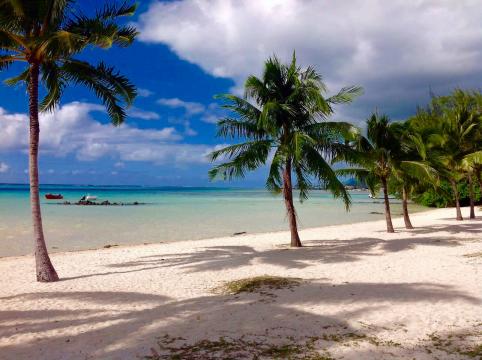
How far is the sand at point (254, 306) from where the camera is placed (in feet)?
17.6

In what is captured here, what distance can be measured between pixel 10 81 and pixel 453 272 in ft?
47.4

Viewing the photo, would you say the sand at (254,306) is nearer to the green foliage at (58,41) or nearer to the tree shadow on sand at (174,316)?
the tree shadow on sand at (174,316)

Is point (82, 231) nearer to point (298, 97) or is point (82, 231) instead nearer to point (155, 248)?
point (155, 248)

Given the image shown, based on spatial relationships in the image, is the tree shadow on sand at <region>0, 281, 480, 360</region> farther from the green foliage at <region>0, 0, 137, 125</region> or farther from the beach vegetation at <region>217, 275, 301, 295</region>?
the green foliage at <region>0, 0, 137, 125</region>

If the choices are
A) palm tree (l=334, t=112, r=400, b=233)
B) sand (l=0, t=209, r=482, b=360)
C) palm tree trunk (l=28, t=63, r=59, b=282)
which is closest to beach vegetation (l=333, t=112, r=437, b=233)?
palm tree (l=334, t=112, r=400, b=233)

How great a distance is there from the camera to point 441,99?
1278 inches

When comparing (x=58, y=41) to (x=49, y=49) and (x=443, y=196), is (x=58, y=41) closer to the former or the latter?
(x=49, y=49)

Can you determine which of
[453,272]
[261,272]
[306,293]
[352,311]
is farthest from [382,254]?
[352,311]

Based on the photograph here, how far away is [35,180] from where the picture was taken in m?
9.80

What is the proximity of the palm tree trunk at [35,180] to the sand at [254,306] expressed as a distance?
0.43 meters

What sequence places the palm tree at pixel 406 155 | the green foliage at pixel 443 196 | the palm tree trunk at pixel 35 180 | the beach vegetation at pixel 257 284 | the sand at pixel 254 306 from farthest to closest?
1. the green foliage at pixel 443 196
2. the palm tree at pixel 406 155
3. the palm tree trunk at pixel 35 180
4. the beach vegetation at pixel 257 284
5. the sand at pixel 254 306

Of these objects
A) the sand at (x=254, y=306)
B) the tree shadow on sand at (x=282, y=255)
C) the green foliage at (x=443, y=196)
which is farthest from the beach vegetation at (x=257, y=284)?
the green foliage at (x=443, y=196)

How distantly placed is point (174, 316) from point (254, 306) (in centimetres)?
156

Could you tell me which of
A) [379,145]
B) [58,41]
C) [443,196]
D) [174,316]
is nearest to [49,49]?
[58,41]
